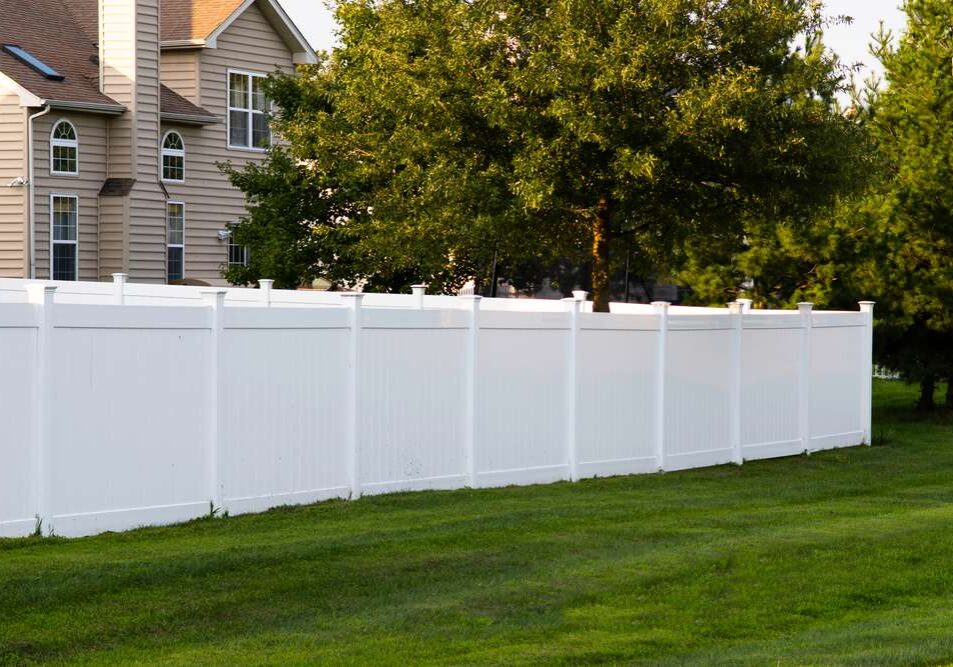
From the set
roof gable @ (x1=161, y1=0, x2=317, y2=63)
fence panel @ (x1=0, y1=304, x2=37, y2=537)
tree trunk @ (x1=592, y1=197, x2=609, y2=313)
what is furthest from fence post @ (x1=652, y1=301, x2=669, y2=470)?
roof gable @ (x1=161, y1=0, x2=317, y2=63)

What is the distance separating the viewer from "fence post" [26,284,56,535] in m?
10.0

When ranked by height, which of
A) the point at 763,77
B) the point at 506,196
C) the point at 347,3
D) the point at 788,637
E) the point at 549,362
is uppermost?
the point at 347,3

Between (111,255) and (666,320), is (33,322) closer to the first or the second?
(666,320)

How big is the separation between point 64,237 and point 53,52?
3.88 metres

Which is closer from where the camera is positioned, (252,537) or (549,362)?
(252,537)

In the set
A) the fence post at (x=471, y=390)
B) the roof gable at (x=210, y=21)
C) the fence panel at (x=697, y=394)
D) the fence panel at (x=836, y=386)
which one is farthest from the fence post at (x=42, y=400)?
the roof gable at (x=210, y=21)

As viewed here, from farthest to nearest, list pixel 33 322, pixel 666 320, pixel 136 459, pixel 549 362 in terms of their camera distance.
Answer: pixel 666 320 < pixel 549 362 < pixel 136 459 < pixel 33 322

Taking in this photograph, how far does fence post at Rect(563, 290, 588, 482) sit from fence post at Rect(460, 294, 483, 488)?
1.25 meters

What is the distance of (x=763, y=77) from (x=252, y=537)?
913 cm

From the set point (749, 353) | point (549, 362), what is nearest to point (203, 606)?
point (549, 362)

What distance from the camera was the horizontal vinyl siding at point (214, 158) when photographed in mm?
30859

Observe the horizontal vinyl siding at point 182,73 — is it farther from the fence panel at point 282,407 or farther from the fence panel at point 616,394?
the fence panel at point 282,407

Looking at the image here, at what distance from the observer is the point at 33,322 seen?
1003 cm

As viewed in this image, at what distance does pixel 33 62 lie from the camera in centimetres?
2794
